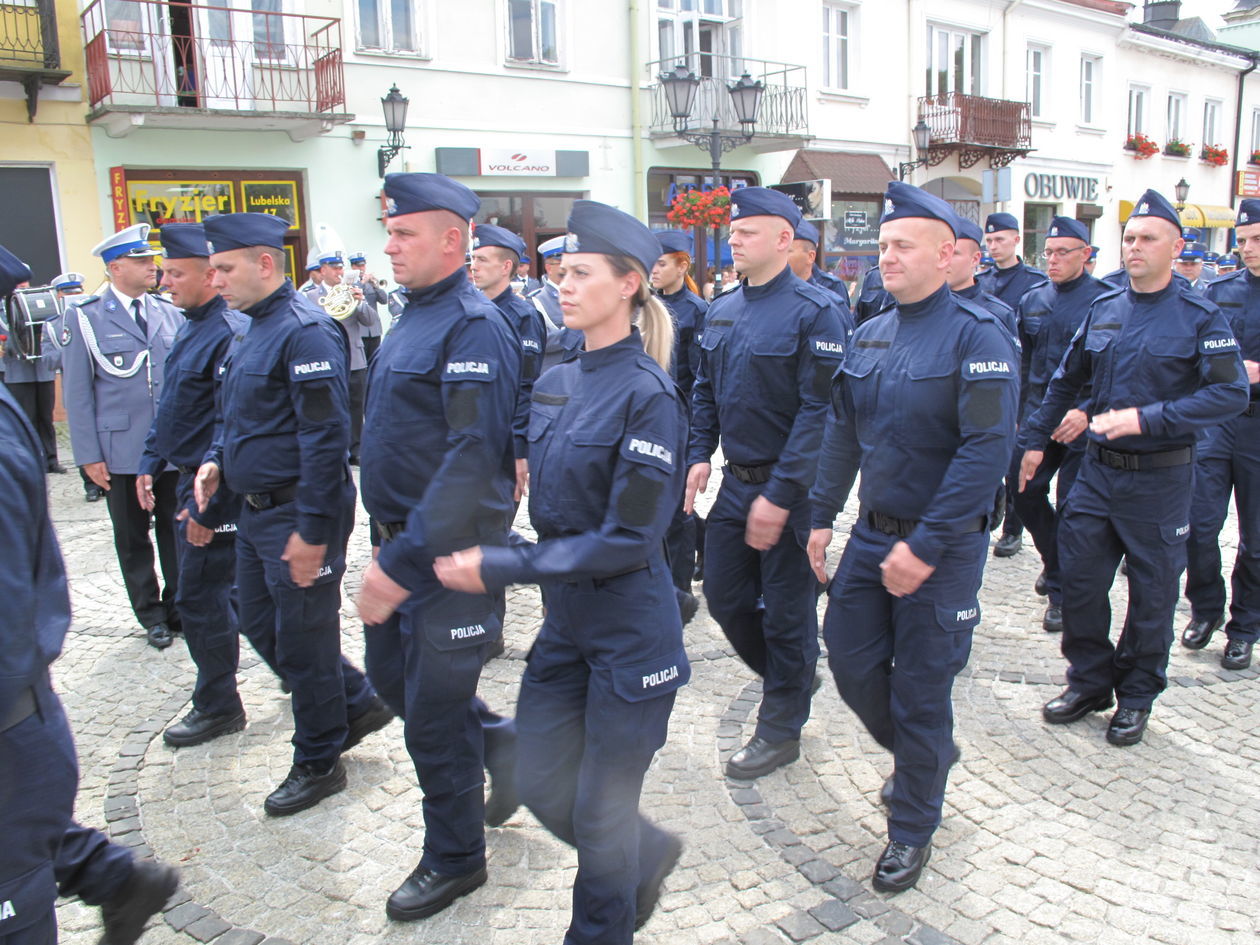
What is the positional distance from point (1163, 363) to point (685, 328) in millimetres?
3059

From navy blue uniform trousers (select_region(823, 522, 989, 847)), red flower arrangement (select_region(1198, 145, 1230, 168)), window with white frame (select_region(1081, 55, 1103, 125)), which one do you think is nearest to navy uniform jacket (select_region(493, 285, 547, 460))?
navy blue uniform trousers (select_region(823, 522, 989, 847))

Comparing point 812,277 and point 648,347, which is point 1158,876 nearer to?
point 648,347

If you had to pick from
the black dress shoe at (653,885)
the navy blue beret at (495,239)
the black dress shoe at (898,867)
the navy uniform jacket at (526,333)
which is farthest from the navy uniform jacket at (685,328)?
the black dress shoe at (653,885)

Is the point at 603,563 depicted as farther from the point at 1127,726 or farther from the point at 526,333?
the point at 526,333

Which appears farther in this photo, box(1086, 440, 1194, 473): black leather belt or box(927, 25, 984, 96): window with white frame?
box(927, 25, 984, 96): window with white frame

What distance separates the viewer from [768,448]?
4.25 m

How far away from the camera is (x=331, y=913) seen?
10.9ft

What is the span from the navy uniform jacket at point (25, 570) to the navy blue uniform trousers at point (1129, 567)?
4.00 metres

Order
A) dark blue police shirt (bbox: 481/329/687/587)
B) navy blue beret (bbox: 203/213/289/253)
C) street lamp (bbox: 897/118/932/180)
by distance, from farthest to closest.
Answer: street lamp (bbox: 897/118/932/180) < navy blue beret (bbox: 203/213/289/253) < dark blue police shirt (bbox: 481/329/687/587)

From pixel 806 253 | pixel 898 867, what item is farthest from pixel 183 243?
pixel 806 253

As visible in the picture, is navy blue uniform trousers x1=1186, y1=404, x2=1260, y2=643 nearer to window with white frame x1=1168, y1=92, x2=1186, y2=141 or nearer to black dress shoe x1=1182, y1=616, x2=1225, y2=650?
black dress shoe x1=1182, y1=616, x2=1225, y2=650

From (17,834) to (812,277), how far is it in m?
6.00

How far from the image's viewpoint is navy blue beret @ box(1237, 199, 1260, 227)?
5580mm

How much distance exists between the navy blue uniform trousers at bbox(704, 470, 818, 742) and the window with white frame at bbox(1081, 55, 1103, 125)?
27770 millimetres
